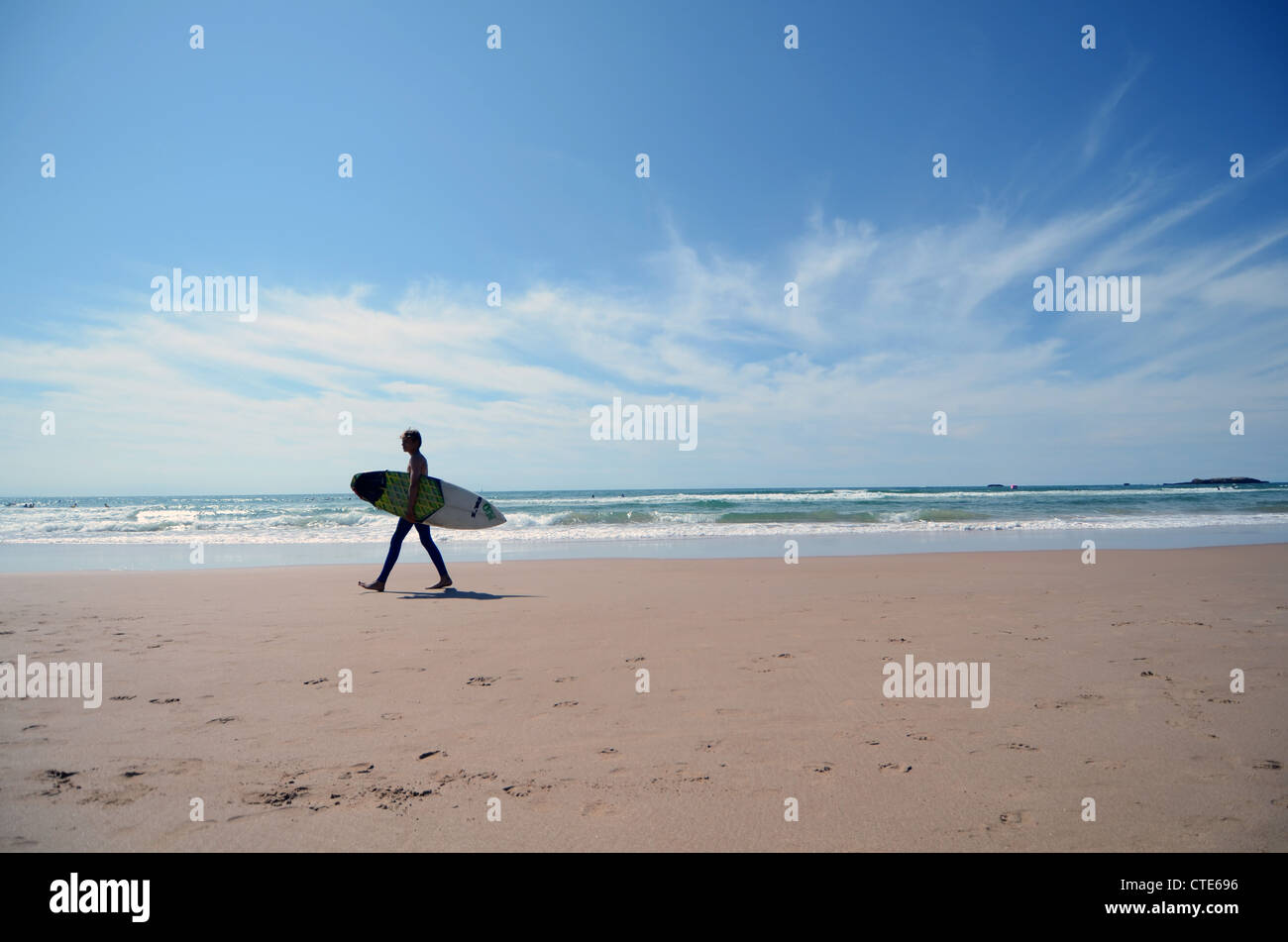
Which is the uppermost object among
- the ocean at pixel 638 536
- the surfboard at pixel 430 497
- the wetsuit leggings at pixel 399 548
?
the surfboard at pixel 430 497

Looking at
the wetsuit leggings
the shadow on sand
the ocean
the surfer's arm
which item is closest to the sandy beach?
the shadow on sand

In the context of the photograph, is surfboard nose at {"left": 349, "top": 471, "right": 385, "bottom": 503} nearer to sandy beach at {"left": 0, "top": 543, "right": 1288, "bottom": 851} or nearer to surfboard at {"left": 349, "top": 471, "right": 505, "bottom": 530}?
surfboard at {"left": 349, "top": 471, "right": 505, "bottom": 530}

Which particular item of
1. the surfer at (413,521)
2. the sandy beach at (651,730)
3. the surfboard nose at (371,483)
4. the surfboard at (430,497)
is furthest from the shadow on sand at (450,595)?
the surfboard nose at (371,483)

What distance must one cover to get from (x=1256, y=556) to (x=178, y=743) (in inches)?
620

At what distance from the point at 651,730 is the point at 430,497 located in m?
6.67

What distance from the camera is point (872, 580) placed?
29.3ft

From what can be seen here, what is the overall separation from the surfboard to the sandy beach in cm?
273

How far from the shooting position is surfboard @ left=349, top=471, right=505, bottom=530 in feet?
30.6

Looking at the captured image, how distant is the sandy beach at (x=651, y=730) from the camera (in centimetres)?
241

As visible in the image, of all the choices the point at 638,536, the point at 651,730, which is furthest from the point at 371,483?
the point at 638,536

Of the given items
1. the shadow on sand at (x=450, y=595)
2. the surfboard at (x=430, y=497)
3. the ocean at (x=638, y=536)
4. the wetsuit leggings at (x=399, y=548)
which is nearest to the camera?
the shadow on sand at (x=450, y=595)

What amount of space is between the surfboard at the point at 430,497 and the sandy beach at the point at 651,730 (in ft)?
8.95

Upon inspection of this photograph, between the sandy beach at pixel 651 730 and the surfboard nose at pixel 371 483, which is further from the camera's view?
the surfboard nose at pixel 371 483

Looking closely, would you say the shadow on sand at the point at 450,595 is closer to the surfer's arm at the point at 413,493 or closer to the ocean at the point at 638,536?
the surfer's arm at the point at 413,493
